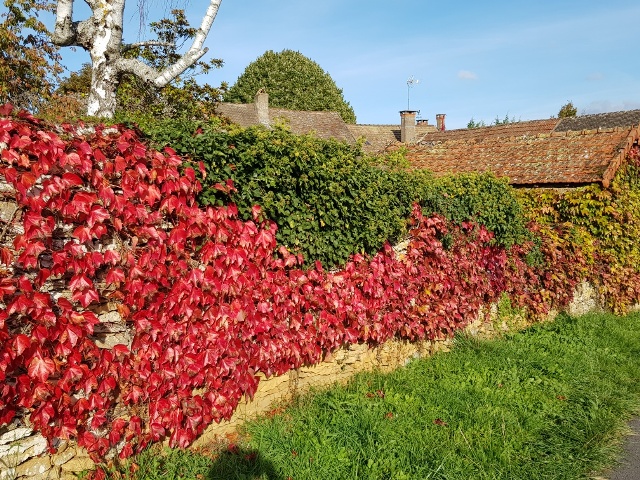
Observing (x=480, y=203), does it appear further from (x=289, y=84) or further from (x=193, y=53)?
(x=289, y=84)

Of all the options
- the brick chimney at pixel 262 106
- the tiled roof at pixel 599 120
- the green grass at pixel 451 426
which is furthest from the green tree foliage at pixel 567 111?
the green grass at pixel 451 426

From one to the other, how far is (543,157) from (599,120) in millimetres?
19992

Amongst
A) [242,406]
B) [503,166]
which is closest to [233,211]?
[242,406]

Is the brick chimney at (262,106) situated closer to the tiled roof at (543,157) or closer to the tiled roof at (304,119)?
the tiled roof at (304,119)

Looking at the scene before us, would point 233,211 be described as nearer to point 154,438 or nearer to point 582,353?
point 154,438

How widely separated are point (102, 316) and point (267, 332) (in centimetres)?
169

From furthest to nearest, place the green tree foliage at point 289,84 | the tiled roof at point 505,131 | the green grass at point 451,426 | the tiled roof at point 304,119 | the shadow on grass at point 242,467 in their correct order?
the green tree foliage at point 289,84 → the tiled roof at point 304,119 → the tiled roof at point 505,131 → the green grass at point 451,426 → the shadow on grass at point 242,467

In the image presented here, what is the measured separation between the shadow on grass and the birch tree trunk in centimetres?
541

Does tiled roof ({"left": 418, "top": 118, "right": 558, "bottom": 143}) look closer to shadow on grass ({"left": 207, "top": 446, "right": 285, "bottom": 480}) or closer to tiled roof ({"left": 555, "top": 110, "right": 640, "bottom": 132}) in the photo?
tiled roof ({"left": 555, "top": 110, "right": 640, "bottom": 132})

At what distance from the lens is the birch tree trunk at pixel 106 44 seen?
22.2ft

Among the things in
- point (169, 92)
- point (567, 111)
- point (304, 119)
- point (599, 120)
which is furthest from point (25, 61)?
point (567, 111)

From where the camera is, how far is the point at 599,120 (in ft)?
88.5

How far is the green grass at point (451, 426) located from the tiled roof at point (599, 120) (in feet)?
Result: 78.9

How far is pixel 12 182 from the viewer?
3102 millimetres
